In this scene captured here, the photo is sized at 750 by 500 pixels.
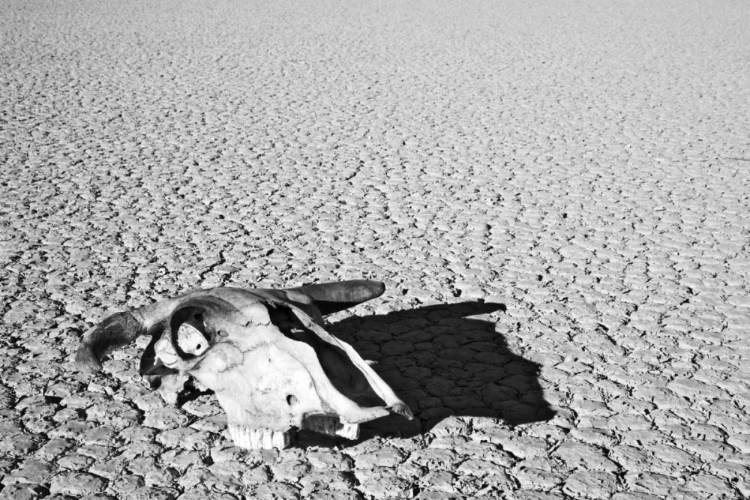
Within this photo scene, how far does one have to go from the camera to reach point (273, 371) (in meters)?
2.61

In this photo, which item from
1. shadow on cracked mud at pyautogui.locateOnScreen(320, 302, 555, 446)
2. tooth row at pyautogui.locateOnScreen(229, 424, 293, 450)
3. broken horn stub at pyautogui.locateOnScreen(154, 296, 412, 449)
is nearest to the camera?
broken horn stub at pyautogui.locateOnScreen(154, 296, 412, 449)

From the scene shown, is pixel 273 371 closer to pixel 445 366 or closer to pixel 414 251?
pixel 445 366

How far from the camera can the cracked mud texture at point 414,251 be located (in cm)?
272

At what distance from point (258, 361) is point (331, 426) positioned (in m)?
0.30

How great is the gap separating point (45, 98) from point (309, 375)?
628 cm

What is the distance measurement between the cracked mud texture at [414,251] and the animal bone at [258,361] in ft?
0.50

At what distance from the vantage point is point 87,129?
6902 millimetres

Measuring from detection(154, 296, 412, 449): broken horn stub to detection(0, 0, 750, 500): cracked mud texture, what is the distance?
14cm

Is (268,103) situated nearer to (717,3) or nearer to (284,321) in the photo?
(284,321)

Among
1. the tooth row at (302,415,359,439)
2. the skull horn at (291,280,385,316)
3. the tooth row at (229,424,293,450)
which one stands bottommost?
the tooth row at (229,424,293,450)

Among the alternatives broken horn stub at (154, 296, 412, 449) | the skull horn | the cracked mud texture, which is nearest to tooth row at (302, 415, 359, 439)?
broken horn stub at (154, 296, 412, 449)

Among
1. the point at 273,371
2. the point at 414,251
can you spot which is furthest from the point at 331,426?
the point at 414,251

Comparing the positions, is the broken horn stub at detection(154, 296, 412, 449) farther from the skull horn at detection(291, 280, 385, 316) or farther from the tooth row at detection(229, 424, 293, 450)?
the skull horn at detection(291, 280, 385, 316)

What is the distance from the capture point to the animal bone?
2523 millimetres
